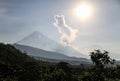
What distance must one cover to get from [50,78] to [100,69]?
2681 centimetres

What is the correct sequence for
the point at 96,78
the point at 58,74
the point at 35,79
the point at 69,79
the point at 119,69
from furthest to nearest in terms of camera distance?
the point at 69,79, the point at 35,79, the point at 119,69, the point at 58,74, the point at 96,78

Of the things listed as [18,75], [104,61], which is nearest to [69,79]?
[18,75]

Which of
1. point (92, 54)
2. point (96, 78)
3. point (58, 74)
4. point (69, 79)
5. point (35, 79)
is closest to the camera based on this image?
point (96, 78)

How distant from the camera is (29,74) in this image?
173m

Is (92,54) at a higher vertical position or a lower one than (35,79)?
higher

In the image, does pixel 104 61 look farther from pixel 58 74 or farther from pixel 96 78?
pixel 58 74

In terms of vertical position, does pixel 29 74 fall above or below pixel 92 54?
below

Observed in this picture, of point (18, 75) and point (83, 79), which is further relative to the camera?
point (18, 75)

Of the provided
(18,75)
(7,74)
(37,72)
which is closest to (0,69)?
(7,74)

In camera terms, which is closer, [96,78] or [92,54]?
[96,78]

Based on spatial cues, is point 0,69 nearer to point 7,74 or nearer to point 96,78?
point 7,74

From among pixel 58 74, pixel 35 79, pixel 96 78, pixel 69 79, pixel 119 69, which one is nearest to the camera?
pixel 96 78

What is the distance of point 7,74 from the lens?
127 metres

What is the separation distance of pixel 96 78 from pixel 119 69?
47580 mm
